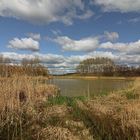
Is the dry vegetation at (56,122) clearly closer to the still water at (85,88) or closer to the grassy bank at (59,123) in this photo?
the grassy bank at (59,123)

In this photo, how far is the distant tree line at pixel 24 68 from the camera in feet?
28.2

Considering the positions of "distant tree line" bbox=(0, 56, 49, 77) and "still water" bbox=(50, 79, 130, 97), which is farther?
"still water" bbox=(50, 79, 130, 97)

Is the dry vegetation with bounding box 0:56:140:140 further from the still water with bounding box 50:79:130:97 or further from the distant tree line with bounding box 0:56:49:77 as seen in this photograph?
the still water with bounding box 50:79:130:97

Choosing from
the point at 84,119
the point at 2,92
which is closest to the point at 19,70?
the point at 2,92

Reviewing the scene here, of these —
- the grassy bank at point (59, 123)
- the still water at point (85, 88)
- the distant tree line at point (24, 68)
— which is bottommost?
the still water at point (85, 88)

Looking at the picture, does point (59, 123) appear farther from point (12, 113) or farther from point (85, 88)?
point (85, 88)

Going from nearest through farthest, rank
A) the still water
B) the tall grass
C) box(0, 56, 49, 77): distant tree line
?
1. the tall grass
2. box(0, 56, 49, 77): distant tree line
3. the still water

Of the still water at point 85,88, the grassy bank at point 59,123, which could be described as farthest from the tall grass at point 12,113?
the still water at point 85,88

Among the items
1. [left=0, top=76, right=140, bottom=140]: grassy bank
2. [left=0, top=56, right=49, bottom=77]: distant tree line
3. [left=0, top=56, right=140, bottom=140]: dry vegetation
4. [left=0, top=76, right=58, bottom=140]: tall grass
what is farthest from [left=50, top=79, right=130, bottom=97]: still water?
[left=0, top=76, right=58, bottom=140]: tall grass

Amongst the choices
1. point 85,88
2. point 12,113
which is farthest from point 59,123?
point 85,88

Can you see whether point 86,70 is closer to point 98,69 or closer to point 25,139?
point 98,69

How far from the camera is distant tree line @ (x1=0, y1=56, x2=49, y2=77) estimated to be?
8594 mm

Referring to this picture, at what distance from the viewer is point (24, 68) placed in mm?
9703

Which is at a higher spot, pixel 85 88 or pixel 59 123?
pixel 59 123
